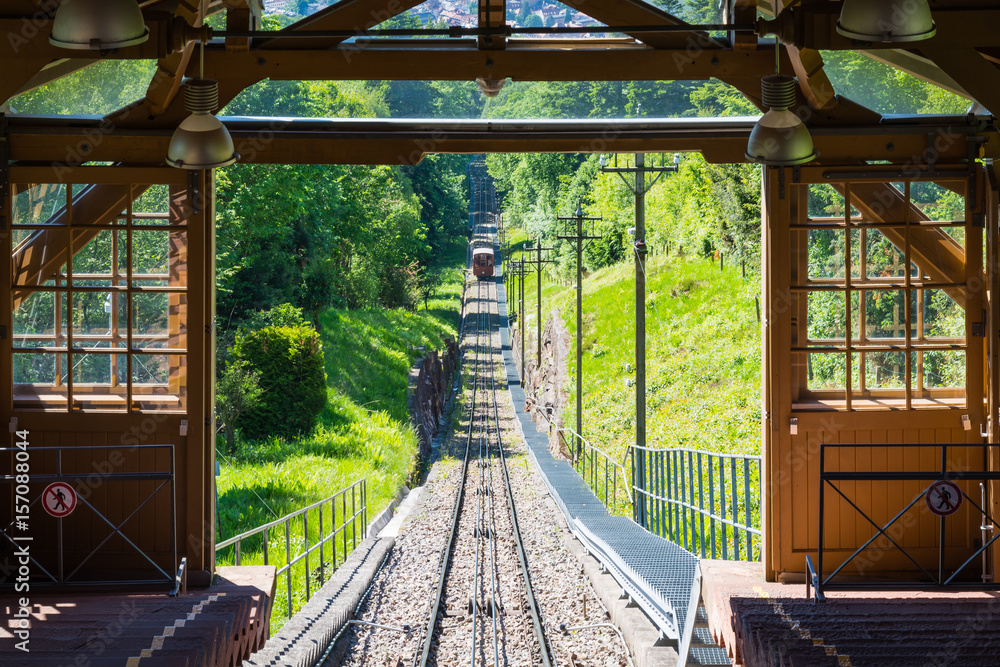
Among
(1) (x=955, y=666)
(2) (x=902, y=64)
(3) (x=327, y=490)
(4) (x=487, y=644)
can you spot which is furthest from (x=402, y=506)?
(1) (x=955, y=666)

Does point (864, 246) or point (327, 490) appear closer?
point (864, 246)

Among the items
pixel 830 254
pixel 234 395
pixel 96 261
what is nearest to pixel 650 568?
pixel 830 254

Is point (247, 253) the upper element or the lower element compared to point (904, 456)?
upper

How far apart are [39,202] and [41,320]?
84 cm

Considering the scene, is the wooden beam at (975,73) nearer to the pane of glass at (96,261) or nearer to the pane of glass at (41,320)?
the pane of glass at (96,261)

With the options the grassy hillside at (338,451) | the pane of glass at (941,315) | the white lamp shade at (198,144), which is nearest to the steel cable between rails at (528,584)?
the grassy hillside at (338,451)

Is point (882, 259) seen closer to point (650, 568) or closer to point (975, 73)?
point (975, 73)

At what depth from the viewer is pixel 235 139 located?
708cm

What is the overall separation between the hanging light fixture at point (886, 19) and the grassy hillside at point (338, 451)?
24.7 ft

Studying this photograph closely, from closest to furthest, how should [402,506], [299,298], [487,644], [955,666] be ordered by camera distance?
[955,666] < [487,644] < [402,506] < [299,298]

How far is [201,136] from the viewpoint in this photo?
17.7 feet

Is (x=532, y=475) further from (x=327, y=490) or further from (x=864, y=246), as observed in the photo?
(x=864, y=246)

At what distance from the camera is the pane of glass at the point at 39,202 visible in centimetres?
667

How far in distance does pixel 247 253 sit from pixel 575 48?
23.0m
